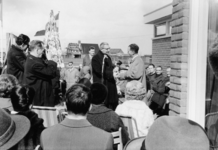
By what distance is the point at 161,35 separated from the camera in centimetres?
1334

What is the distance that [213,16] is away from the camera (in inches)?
105

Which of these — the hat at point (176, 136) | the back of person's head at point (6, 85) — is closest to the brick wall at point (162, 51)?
the back of person's head at point (6, 85)

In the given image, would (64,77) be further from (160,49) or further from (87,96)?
(87,96)

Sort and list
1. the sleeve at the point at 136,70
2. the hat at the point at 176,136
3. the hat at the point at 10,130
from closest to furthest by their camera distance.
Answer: the hat at the point at 176,136
the hat at the point at 10,130
the sleeve at the point at 136,70

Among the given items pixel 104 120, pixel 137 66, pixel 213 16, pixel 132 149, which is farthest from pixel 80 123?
pixel 137 66

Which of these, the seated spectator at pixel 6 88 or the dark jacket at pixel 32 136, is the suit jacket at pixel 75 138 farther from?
the seated spectator at pixel 6 88

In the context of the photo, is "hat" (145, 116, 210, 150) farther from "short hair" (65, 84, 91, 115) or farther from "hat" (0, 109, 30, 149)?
"hat" (0, 109, 30, 149)

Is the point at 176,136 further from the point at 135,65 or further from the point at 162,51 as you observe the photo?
the point at 162,51

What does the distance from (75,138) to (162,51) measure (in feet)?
37.9

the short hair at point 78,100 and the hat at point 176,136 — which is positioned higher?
the short hair at point 78,100

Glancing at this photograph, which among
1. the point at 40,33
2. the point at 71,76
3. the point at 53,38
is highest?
the point at 40,33

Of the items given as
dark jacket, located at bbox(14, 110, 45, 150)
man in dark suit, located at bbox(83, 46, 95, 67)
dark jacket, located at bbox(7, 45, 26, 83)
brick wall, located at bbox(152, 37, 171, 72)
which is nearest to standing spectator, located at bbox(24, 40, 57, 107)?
dark jacket, located at bbox(7, 45, 26, 83)

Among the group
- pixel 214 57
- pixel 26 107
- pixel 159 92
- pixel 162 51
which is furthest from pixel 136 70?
pixel 162 51

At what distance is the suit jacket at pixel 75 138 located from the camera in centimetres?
174
